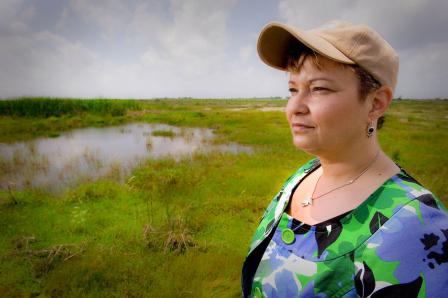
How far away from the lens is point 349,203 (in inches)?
41.3

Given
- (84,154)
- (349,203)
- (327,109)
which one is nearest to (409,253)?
(349,203)

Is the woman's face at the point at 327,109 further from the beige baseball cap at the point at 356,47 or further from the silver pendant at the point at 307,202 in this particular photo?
the silver pendant at the point at 307,202

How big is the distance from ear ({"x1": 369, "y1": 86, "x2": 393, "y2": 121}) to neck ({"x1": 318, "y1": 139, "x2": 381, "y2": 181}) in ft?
0.39

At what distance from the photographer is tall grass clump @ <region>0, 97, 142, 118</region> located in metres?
22.7

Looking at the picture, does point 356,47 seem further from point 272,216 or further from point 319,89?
point 272,216

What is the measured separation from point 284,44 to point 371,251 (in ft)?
3.03

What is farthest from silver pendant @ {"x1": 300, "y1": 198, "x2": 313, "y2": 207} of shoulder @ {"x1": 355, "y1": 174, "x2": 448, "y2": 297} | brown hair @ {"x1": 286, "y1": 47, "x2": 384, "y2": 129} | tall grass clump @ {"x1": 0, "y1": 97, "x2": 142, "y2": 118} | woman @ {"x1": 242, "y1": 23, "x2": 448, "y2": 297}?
tall grass clump @ {"x1": 0, "y1": 97, "x2": 142, "y2": 118}

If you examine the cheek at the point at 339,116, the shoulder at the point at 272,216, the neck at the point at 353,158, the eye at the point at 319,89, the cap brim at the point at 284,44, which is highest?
the cap brim at the point at 284,44

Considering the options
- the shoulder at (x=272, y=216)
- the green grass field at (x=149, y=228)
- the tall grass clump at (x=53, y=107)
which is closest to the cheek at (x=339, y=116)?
the shoulder at (x=272, y=216)

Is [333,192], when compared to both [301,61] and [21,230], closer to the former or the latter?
[301,61]

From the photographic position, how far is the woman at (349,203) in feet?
2.63

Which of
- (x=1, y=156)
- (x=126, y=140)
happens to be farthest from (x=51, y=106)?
(x=1, y=156)

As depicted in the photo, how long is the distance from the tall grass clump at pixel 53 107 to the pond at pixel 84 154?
872 cm

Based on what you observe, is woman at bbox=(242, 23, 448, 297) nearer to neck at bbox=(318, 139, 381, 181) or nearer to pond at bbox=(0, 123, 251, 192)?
neck at bbox=(318, 139, 381, 181)
